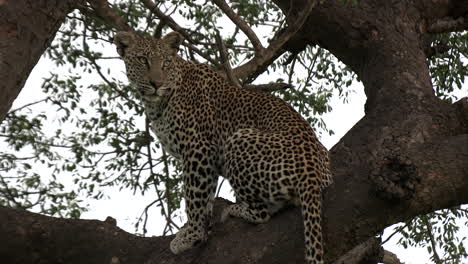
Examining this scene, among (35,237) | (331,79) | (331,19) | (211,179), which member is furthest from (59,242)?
(331,79)

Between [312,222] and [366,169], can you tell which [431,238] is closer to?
[366,169]

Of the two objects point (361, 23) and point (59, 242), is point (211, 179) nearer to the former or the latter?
point (59, 242)

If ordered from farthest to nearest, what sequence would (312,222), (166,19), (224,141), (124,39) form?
(166,19), (124,39), (224,141), (312,222)

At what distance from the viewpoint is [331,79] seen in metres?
12.4

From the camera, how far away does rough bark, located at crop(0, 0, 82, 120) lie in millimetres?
4965

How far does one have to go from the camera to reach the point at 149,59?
27.8ft

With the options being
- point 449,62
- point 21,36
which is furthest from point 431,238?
point 21,36

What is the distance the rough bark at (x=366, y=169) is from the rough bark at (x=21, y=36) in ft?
8.96

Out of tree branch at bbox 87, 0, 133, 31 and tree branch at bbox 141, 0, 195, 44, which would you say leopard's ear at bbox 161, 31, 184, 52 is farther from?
tree branch at bbox 141, 0, 195, 44

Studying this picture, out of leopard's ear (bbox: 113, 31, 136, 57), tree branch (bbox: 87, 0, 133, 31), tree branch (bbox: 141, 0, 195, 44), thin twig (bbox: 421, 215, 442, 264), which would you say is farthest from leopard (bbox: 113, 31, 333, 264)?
thin twig (bbox: 421, 215, 442, 264)

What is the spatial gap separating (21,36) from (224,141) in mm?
3404

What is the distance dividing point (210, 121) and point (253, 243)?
1809 mm

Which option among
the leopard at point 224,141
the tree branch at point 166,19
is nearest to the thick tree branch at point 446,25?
the leopard at point 224,141

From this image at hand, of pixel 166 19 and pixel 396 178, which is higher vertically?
pixel 166 19
